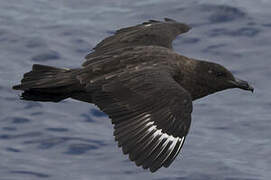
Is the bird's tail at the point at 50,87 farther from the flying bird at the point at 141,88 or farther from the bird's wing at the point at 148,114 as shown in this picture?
the bird's wing at the point at 148,114

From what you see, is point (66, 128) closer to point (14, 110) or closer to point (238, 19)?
point (14, 110)

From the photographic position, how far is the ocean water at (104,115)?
12289 mm

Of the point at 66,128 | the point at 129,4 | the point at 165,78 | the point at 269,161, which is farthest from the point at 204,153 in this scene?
the point at 129,4

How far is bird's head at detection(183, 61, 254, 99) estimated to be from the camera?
34.7ft

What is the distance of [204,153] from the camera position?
41.6ft

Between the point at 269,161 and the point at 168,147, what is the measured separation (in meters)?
3.55

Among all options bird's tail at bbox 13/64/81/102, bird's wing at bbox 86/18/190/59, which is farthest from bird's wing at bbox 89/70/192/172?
bird's wing at bbox 86/18/190/59

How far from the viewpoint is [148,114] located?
31.1 ft

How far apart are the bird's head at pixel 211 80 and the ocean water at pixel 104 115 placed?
1.69 meters

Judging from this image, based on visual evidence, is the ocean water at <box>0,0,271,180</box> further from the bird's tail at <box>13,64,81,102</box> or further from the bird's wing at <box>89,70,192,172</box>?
the bird's wing at <box>89,70,192,172</box>

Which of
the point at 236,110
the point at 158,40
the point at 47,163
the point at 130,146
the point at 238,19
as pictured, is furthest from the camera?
the point at 238,19

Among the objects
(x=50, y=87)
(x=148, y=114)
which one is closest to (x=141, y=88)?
(x=148, y=114)

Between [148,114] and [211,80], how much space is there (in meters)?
1.42

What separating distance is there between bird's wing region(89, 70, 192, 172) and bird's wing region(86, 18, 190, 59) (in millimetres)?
1488
